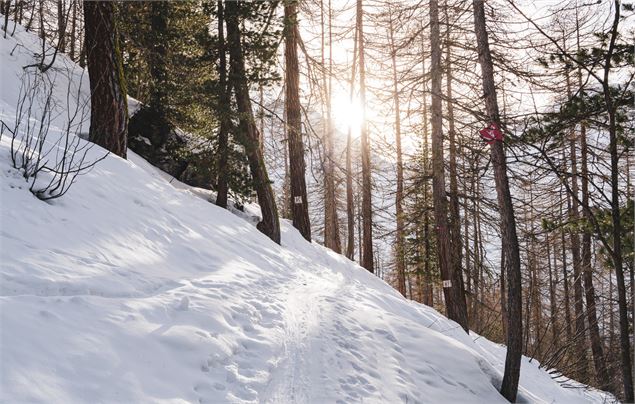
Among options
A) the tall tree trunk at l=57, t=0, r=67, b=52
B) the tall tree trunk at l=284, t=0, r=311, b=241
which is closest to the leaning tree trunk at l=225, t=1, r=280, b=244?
the tall tree trunk at l=284, t=0, r=311, b=241

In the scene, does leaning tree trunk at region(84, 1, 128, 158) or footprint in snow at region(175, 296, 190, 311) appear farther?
leaning tree trunk at region(84, 1, 128, 158)

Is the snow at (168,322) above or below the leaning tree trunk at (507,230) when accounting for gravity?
below

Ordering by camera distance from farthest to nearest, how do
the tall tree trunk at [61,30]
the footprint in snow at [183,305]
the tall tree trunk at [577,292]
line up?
the tall tree trunk at [577,292], the tall tree trunk at [61,30], the footprint in snow at [183,305]

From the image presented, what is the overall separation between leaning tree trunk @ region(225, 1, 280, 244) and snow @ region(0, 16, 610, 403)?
276 centimetres

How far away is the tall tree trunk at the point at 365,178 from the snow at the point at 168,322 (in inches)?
275

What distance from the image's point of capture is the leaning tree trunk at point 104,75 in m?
6.59

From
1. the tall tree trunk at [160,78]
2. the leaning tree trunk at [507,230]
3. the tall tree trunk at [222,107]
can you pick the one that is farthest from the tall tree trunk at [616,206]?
the tall tree trunk at [160,78]

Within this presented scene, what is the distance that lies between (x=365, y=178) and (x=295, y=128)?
4.55 meters

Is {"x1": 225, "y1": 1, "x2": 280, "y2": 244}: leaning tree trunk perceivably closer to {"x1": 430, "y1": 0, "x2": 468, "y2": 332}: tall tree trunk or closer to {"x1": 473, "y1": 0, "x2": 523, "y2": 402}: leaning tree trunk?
{"x1": 430, "y1": 0, "x2": 468, "y2": 332}: tall tree trunk

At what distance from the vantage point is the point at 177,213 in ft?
21.1

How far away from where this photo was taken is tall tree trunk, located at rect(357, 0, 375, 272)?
45.0 ft

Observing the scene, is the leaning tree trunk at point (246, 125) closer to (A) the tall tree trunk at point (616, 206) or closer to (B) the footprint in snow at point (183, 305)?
(B) the footprint in snow at point (183, 305)

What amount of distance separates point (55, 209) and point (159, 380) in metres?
2.55

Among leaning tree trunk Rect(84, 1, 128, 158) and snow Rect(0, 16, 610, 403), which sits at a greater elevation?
leaning tree trunk Rect(84, 1, 128, 158)
